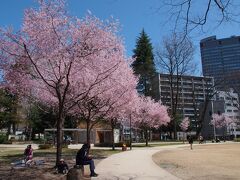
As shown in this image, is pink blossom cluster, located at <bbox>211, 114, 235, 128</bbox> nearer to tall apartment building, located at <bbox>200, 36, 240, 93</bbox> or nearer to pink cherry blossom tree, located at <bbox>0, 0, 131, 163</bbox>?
tall apartment building, located at <bbox>200, 36, 240, 93</bbox>

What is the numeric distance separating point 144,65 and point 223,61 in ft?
123

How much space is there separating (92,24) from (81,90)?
5.78 meters

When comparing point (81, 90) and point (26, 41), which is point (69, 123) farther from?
point (26, 41)

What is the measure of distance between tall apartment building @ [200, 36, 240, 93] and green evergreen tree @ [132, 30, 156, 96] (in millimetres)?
15301

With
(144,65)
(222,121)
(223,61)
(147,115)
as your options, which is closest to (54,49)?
(223,61)

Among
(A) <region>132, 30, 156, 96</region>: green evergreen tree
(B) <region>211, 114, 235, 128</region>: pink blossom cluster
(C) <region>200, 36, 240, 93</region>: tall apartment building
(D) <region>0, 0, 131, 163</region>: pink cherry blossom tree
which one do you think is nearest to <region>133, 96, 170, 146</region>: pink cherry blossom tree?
(C) <region>200, 36, 240, 93</region>: tall apartment building

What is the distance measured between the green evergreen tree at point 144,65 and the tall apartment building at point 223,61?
15.3 metres

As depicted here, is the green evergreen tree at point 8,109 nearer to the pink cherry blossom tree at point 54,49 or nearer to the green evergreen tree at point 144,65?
the green evergreen tree at point 144,65

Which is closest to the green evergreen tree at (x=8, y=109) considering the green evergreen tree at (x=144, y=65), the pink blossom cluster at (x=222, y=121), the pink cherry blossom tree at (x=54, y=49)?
the green evergreen tree at (x=144, y=65)

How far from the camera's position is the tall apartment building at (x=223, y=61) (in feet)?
119

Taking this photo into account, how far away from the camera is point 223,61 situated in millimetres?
39594

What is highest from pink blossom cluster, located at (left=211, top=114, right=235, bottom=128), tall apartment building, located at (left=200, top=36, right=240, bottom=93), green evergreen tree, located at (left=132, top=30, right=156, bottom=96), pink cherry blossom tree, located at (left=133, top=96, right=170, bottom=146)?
green evergreen tree, located at (left=132, top=30, right=156, bottom=96)

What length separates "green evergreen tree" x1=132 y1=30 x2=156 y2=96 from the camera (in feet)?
249

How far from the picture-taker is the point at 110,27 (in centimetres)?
1858
